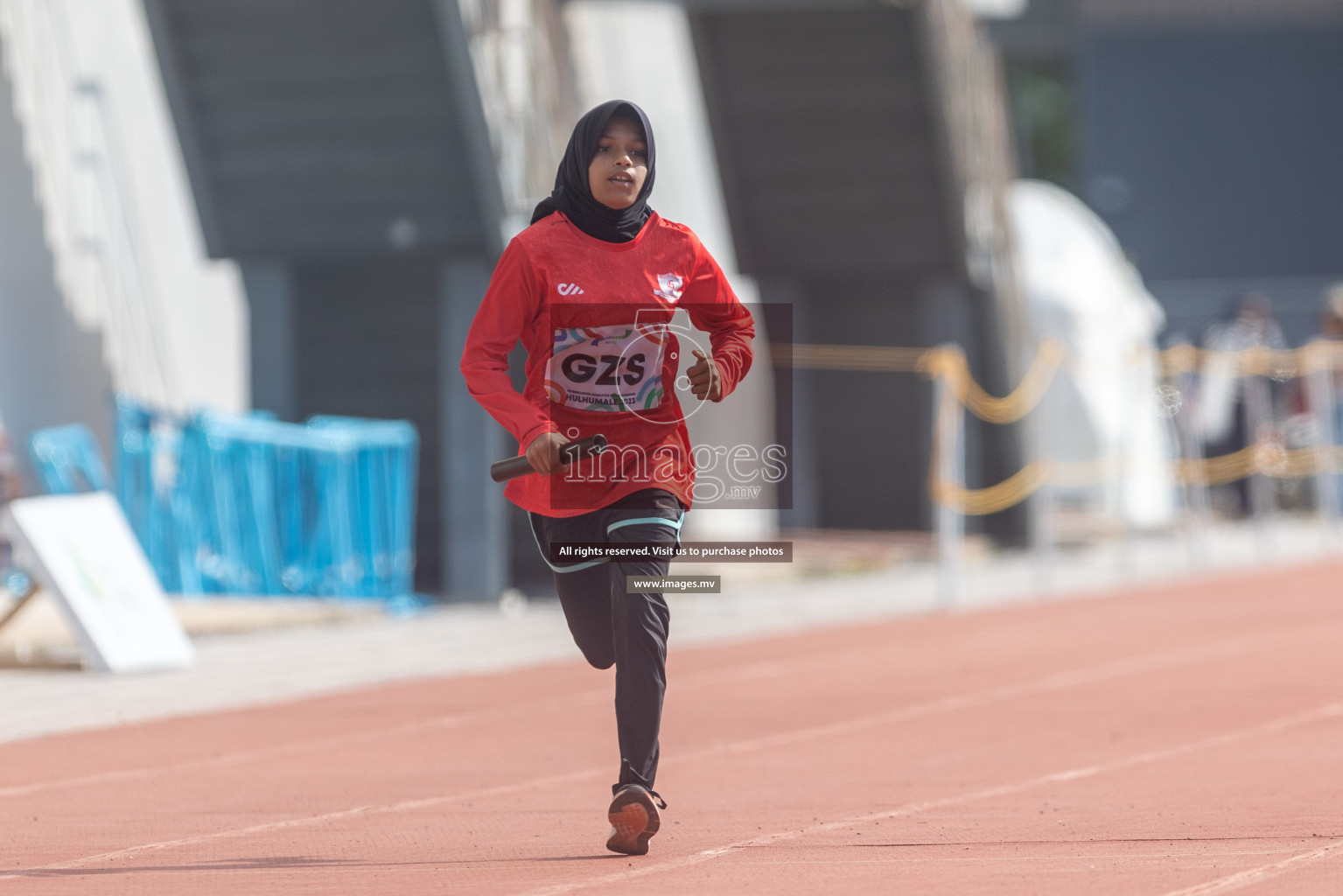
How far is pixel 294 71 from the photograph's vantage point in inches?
570

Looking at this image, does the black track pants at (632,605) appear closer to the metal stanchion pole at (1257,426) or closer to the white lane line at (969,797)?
the white lane line at (969,797)

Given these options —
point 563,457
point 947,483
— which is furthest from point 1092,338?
point 563,457

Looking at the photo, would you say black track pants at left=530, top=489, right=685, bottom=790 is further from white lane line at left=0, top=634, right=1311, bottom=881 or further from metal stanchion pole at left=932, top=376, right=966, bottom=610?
metal stanchion pole at left=932, top=376, right=966, bottom=610

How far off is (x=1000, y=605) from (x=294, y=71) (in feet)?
19.6

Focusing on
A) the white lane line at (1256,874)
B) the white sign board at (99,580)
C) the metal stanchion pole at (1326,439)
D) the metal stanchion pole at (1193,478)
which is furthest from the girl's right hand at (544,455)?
the metal stanchion pole at (1326,439)

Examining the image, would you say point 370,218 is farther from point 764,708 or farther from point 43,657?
point 764,708

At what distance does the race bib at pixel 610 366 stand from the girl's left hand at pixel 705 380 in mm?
101

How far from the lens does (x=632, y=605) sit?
5.70m

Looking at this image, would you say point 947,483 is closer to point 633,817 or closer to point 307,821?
point 307,821

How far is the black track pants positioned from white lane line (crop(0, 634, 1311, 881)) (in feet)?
4.00

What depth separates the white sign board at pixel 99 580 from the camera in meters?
10.4

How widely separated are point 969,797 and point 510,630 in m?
6.86

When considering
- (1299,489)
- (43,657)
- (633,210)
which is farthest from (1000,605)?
(1299,489)

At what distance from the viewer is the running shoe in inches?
219
